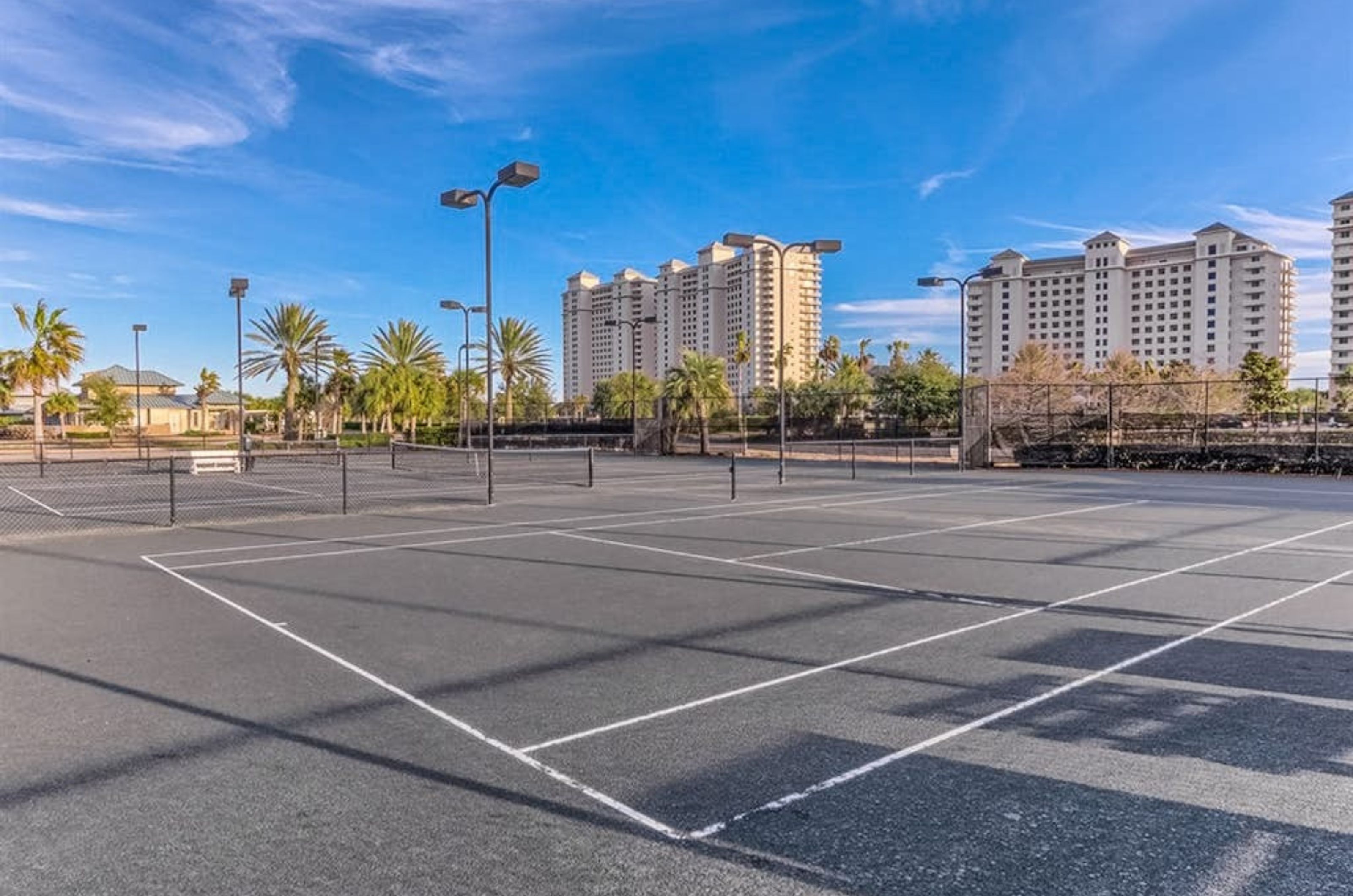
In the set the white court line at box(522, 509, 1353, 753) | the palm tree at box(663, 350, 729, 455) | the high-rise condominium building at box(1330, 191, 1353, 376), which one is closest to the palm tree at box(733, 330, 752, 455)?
the palm tree at box(663, 350, 729, 455)

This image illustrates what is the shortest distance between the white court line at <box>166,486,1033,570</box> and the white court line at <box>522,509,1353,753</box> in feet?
3.20

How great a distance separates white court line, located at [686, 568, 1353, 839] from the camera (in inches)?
150

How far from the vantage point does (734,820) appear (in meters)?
3.71

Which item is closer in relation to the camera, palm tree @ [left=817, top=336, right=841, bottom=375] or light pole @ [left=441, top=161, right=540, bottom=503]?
light pole @ [left=441, top=161, right=540, bottom=503]

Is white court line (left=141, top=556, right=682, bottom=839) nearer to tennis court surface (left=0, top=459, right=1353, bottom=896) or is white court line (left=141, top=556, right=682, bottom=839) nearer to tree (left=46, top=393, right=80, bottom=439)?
tennis court surface (left=0, top=459, right=1353, bottom=896)

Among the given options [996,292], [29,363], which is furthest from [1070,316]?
[29,363]

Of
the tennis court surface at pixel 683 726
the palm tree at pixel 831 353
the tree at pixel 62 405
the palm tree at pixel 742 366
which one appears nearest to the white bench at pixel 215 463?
the tennis court surface at pixel 683 726

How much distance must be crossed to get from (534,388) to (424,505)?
78.5 meters

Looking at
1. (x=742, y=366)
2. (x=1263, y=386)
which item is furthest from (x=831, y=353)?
(x=1263, y=386)

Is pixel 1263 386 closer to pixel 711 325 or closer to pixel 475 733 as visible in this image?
pixel 475 733

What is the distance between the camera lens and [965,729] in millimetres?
4895

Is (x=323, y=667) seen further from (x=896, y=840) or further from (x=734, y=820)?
(x=896, y=840)

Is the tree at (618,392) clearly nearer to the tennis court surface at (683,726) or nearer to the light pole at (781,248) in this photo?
the light pole at (781,248)

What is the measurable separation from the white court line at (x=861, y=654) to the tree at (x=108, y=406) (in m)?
65.4
